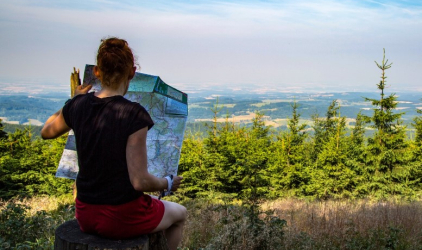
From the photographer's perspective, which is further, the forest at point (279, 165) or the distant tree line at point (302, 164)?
the distant tree line at point (302, 164)

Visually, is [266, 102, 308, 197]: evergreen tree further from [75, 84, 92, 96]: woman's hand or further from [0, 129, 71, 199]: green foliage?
[75, 84, 92, 96]: woman's hand

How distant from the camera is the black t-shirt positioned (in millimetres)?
2135

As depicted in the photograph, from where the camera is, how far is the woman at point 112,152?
2.12 meters

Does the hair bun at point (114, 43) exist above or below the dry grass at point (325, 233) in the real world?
above

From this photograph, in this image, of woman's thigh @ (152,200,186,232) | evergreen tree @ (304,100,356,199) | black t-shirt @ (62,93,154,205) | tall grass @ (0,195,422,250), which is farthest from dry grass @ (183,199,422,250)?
evergreen tree @ (304,100,356,199)

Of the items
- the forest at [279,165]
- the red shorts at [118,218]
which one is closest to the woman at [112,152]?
the red shorts at [118,218]

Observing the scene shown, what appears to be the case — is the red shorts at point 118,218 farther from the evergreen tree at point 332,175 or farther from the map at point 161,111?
the evergreen tree at point 332,175

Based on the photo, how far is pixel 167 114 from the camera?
2.84 meters

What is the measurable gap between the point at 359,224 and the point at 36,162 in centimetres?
1339

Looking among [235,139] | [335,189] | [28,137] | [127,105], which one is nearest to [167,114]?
[127,105]

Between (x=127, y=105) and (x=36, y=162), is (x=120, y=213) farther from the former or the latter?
(x=36, y=162)

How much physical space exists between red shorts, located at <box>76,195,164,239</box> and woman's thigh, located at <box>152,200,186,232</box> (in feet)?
0.34

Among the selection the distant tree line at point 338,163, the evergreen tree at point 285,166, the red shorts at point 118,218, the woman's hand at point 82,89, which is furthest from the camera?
the evergreen tree at point 285,166

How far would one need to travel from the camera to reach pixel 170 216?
8.36 feet
